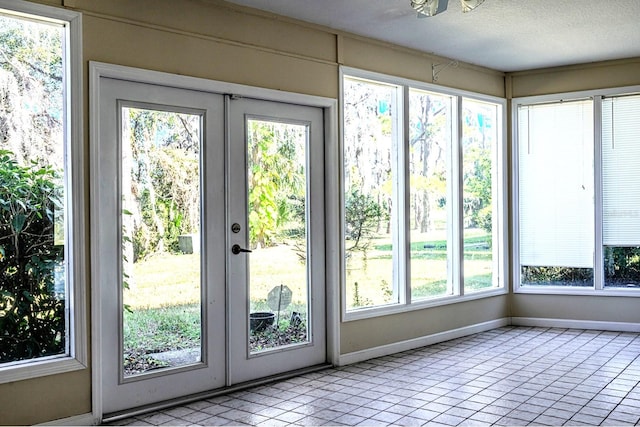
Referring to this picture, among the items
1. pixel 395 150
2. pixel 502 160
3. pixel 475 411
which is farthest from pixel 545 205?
pixel 475 411

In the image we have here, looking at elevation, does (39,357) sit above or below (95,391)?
above

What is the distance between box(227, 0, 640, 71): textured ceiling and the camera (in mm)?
4320

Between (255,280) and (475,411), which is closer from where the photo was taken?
(475,411)

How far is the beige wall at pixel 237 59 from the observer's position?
11.2 ft

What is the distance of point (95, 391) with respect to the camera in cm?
350

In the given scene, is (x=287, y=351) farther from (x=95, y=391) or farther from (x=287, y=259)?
(x=95, y=391)

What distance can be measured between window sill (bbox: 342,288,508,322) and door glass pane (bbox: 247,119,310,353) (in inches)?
18.2

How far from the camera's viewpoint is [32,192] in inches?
132

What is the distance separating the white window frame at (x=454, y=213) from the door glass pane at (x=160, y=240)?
1331 millimetres

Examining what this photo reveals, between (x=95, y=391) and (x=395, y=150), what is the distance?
124 inches

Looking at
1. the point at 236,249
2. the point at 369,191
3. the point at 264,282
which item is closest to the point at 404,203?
the point at 369,191

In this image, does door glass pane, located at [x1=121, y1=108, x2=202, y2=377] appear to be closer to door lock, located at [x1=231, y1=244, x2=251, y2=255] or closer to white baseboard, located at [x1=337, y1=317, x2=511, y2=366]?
door lock, located at [x1=231, y1=244, x2=251, y2=255]

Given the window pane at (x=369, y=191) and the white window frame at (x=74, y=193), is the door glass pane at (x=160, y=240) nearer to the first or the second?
the white window frame at (x=74, y=193)

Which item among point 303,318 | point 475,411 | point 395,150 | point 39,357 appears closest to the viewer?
point 39,357
